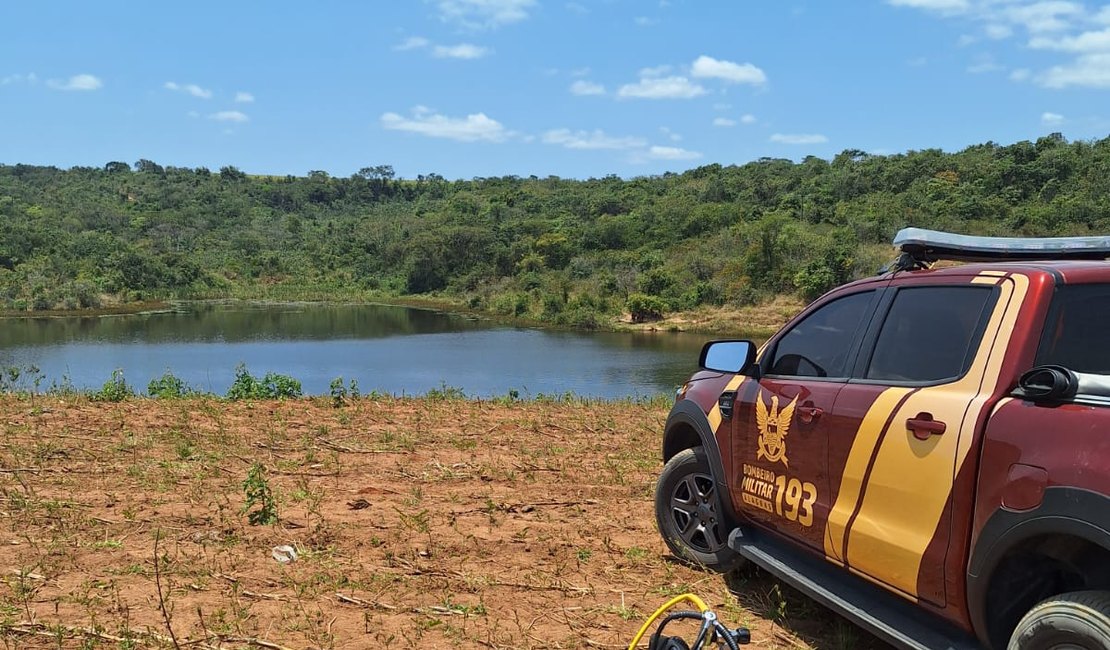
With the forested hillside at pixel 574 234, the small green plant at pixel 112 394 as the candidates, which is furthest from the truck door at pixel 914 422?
the forested hillside at pixel 574 234

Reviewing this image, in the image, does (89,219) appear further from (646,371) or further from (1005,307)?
(1005,307)

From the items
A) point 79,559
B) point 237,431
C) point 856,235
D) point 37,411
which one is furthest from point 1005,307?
point 856,235

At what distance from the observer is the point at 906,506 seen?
296cm

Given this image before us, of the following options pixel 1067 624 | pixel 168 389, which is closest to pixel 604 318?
pixel 168 389

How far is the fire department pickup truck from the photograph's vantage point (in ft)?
8.00

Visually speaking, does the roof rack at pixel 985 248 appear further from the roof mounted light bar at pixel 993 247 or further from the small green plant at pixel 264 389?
the small green plant at pixel 264 389

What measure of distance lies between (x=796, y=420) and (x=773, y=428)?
0.19 m

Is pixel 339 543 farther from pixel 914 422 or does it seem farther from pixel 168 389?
pixel 168 389

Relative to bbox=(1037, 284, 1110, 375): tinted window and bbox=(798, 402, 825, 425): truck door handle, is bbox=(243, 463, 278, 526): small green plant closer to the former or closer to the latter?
bbox=(798, 402, 825, 425): truck door handle

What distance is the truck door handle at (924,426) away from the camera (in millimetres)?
2855

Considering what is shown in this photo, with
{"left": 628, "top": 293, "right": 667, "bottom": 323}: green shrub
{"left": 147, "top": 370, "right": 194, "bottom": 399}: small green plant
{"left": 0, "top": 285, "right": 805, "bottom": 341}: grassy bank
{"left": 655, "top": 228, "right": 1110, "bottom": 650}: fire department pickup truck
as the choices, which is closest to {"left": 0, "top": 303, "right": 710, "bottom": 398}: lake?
{"left": 0, "top": 285, "right": 805, "bottom": 341}: grassy bank

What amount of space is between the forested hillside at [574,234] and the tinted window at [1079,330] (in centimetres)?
4841

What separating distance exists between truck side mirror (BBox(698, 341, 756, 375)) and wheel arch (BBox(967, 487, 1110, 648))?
1.67 metres

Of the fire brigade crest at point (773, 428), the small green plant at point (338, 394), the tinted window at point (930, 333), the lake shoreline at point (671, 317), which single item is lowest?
the lake shoreline at point (671, 317)
